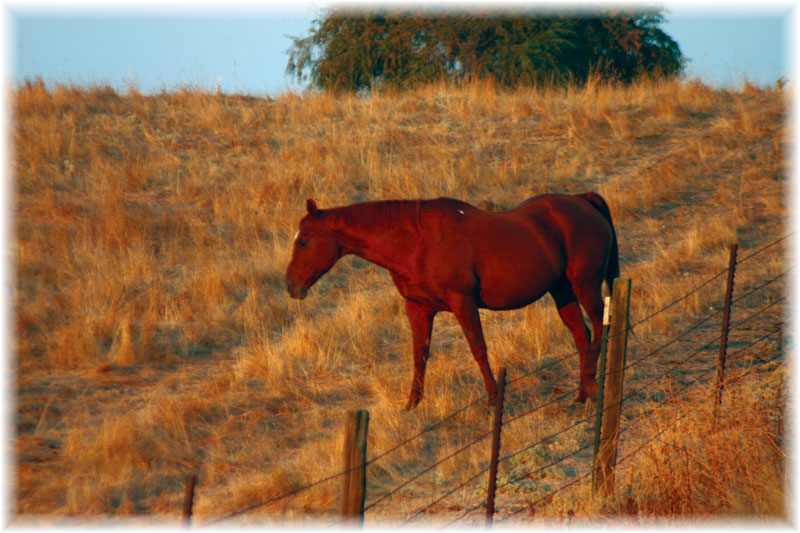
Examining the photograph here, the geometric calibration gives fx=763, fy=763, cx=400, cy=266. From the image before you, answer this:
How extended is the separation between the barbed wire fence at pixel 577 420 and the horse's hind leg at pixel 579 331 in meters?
0.20

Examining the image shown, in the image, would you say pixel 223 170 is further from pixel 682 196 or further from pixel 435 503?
pixel 435 503

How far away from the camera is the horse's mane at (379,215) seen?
24.3 ft

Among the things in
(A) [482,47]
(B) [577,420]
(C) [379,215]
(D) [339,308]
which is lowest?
(B) [577,420]

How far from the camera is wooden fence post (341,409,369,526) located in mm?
3846

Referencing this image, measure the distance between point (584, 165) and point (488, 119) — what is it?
2.88 metres

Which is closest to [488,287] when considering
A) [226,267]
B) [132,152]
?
[226,267]

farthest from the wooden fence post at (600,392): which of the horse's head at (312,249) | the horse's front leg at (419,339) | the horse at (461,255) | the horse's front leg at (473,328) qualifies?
the horse's head at (312,249)

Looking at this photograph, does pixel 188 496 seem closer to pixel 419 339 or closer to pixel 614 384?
pixel 614 384

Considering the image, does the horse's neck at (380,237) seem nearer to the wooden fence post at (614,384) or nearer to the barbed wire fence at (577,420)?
the barbed wire fence at (577,420)

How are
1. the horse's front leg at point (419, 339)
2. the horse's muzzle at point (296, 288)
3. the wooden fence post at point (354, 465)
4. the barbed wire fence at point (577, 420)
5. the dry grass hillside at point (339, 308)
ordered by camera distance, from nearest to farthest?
1. the wooden fence post at point (354, 465)
2. the barbed wire fence at point (577, 420)
3. the dry grass hillside at point (339, 308)
4. the horse's front leg at point (419, 339)
5. the horse's muzzle at point (296, 288)

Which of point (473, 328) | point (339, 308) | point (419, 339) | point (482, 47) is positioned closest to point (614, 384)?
point (473, 328)

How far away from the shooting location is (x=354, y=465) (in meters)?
3.88

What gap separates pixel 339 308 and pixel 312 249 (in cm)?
316

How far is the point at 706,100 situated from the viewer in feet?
60.0
